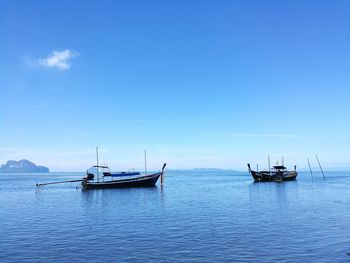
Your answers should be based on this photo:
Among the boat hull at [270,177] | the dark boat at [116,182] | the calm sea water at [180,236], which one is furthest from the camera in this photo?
the boat hull at [270,177]

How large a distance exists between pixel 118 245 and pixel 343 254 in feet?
48.2

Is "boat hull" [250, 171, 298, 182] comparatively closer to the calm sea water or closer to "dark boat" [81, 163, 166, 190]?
"dark boat" [81, 163, 166, 190]

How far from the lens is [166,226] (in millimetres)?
31109

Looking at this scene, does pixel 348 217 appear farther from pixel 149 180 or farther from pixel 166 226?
pixel 149 180

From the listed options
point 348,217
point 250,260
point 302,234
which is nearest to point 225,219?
point 302,234

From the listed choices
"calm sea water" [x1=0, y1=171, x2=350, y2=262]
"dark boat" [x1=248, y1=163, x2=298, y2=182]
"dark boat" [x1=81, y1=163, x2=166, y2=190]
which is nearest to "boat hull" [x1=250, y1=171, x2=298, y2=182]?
"dark boat" [x1=248, y1=163, x2=298, y2=182]

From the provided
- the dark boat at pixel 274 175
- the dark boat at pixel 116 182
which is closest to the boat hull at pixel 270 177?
the dark boat at pixel 274 175

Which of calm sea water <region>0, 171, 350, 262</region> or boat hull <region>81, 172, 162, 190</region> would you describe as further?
boat hull <region>81, 172, 162, 190</region>

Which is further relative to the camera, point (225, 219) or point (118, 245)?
point (225, 219)

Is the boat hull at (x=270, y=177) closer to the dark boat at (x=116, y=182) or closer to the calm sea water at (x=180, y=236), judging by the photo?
the dark boat at (x=116, y=182)

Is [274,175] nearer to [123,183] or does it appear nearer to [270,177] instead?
[270,177]

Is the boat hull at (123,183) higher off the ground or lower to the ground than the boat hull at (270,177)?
higher

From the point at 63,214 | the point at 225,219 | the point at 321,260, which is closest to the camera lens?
the point at 321,260

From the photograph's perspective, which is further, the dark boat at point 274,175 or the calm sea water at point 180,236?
the dark boat at point 274,175
